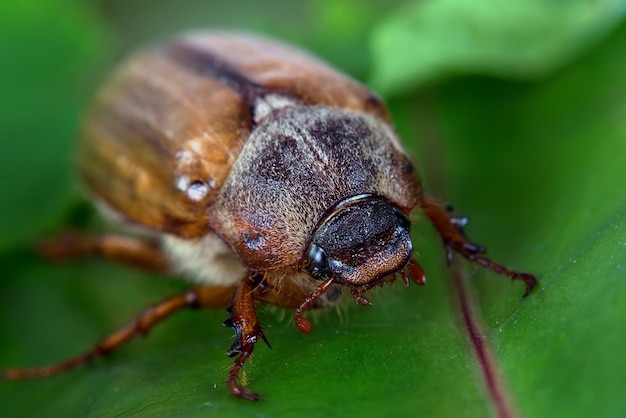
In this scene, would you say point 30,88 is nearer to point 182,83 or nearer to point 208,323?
point 182,83

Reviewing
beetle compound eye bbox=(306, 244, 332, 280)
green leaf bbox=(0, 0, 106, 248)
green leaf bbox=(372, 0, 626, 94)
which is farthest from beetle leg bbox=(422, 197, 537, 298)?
green leaf bbox=(0, 0, 106, 248)

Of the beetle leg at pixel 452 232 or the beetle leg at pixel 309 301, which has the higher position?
the beetle leg at pixel 452 232

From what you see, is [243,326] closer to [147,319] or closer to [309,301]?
[309,301]

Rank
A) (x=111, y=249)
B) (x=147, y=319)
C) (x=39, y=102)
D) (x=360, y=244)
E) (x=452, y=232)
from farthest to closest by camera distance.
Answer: (x=39, y=102) < (x=111, y=249) < (x=147, y=319) < (x=452, y=232) < (x=360, y=244)

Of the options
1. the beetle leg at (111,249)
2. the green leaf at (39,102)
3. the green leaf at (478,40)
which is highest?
the green leaf at (478,40)

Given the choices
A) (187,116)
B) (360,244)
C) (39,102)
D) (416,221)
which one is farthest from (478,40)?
(39,102)

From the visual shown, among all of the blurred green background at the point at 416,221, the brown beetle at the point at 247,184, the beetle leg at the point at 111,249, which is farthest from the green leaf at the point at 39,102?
the brown beetle at the point at 247,184

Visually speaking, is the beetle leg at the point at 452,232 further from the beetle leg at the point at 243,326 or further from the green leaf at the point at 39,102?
the green leaf at the point at 39,102
